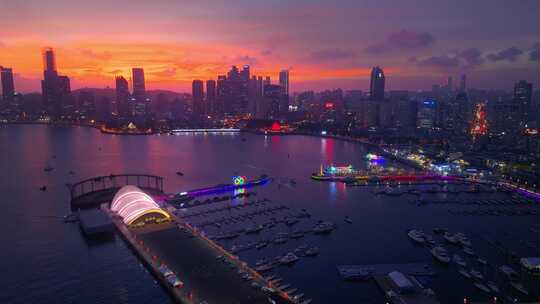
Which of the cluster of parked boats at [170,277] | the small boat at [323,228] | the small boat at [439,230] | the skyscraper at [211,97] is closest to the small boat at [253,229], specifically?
the small boat at [323,228]

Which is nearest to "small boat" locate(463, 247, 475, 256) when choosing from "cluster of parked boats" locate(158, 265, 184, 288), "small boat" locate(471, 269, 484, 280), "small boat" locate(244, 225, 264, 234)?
"small boat" locate(471, 269, 484, 280)

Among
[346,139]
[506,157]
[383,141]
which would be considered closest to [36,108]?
[346,139]

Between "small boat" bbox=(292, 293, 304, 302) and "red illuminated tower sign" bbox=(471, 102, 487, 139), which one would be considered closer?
"small boat" bbox=(292, 293, 304, 302)

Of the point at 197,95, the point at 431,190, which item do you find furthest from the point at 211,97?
the point at 431,190

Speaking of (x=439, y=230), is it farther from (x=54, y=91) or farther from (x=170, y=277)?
(x=54, y=91)

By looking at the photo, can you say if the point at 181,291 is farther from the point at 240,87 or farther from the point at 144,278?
the point at 240,87

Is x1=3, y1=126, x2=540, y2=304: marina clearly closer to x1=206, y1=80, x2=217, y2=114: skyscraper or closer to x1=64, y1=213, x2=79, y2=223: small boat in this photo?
x1=64, y1=213, x2=79, y2=223: small boat

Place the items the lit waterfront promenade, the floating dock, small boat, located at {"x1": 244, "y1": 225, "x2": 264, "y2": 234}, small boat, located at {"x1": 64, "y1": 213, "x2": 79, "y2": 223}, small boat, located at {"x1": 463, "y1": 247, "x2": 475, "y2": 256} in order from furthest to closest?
small boat, located at {"x1": 64, "y1": 213, "x2": 79, "y2": 223}, small boat, located at {"x1": 244, "y1": 225, "x2": 264, "y2": 234}, small boat, located at {"x1": 463, "y1": 247, "x2": 475, "y2": 256}, the floating dock, the lit waterfront promenade
